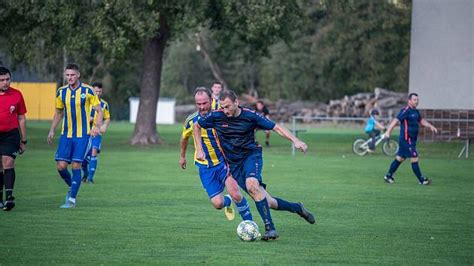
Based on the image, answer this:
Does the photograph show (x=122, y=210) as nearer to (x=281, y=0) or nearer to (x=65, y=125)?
(x=65, y=125)

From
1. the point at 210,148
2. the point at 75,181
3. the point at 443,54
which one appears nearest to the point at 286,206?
the point at 210,148

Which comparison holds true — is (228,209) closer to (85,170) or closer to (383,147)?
(85,170)

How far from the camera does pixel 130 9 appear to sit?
1342 inches

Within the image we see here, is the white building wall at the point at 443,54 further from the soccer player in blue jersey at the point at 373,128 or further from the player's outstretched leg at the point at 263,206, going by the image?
the player's outstretched leg at the point at 263,206

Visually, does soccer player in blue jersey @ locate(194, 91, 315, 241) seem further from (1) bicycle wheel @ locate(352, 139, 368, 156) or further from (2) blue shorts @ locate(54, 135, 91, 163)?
(1) bicycle wheel @ locate(352, 139, 368, 156)

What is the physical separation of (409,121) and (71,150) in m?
8.95

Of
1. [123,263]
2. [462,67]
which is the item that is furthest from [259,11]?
[123,263]

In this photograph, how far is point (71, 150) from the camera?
1495 cm

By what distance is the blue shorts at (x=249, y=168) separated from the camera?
1153 centimetres

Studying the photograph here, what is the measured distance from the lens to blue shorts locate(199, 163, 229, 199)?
1198 cm

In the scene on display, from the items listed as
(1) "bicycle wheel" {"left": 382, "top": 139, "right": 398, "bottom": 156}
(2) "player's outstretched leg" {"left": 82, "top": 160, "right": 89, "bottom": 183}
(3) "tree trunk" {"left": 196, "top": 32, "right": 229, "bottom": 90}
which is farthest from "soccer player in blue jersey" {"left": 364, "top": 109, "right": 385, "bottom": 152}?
(3) "tree trunk" {"left": 196, "top": 32, "right": 229, "bottom": 90}

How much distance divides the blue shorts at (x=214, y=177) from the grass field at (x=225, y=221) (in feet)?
1.83

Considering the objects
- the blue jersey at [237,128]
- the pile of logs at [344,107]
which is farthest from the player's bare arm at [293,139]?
the pile of logs at [344,107]

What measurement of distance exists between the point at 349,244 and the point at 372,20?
206 feet
